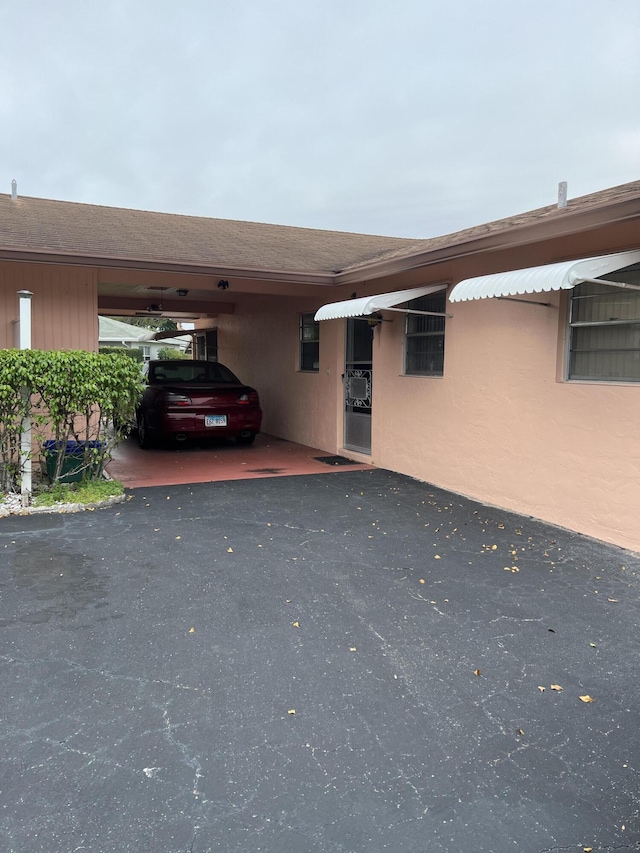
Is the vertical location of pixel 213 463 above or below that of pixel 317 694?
above

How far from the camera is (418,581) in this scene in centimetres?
441

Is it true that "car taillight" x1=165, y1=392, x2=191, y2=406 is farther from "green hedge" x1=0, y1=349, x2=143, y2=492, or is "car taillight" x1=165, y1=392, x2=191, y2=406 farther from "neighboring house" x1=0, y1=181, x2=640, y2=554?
"green hedge" x1=0, y1=349, x2=143, y2=492

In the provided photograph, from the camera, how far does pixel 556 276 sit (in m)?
4.65

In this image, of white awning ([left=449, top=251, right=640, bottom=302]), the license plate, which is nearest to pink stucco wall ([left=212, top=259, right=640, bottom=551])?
white awning ([left=449, top=251, right=640, bottom=302])

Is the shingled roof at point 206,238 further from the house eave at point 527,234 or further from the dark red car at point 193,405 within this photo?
the dark red car at point 193,405

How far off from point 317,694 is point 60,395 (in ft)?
14.7

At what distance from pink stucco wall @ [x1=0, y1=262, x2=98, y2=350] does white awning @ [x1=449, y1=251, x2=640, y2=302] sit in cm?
519

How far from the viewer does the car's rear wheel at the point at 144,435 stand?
34.0 ft

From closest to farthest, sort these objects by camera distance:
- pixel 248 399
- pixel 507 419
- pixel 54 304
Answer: pixel 507 419 < pixel 54 304 < pixel 248 399

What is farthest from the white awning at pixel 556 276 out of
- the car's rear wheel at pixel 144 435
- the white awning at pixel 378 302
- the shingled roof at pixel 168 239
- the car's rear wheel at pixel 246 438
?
the car's rear wheel at pixel 144 435

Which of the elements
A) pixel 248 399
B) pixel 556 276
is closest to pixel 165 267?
pixel 248 399

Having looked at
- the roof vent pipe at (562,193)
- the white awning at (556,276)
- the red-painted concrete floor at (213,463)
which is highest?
the roof vent pipe at (562,193)

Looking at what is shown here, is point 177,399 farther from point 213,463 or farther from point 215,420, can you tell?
point 213,463

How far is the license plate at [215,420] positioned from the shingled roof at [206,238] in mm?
2555
